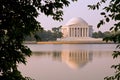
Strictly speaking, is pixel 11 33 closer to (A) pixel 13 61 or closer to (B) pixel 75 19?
(A) pixel 13 61

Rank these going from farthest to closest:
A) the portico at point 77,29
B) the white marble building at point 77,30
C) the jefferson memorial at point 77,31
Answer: the portico at point 77,29 < the white marble building at point 77,30 < the jefferson memorial at point 77,31

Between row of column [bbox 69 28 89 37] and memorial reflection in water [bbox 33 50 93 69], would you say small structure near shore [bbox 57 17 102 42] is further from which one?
memorial reflection in water [bbox 33 50 93 69]

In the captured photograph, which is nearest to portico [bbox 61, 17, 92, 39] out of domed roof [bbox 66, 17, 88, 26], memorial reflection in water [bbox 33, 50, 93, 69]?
domed roof [bbox 66, 17, 88, 26]

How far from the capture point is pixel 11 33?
414cm

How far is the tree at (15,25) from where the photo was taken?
161 inches

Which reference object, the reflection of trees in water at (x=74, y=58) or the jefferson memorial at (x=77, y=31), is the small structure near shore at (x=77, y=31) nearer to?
the jefferson memorial at (x=77, y=31)

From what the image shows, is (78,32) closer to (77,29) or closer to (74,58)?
(77,29)

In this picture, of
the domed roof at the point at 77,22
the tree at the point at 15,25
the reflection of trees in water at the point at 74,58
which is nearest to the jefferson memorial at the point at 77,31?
the domed roof at the point at 77,22

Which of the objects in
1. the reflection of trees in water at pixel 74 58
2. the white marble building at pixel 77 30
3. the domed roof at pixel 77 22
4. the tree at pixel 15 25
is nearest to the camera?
the tree at pixel 15 25

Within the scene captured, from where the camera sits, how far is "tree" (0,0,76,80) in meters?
4.09

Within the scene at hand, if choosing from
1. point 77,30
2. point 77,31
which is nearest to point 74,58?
point 77,31

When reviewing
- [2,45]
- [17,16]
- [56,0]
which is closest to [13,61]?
[2,45]

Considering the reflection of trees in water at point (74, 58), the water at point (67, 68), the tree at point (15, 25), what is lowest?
the reflection of trees in water at point (74, 58)

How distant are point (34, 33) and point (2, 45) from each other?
0.47 metres
